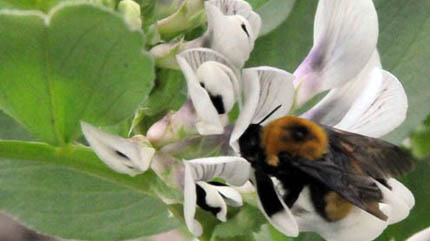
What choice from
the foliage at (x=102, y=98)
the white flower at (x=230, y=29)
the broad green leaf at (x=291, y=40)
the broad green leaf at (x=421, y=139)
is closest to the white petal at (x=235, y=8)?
the white flower at (x=230, y=29)

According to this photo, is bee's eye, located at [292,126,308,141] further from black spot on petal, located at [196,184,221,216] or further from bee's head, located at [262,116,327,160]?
black spot on petal, located at [196,184,221,216]

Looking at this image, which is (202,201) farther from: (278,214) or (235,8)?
(235,8)

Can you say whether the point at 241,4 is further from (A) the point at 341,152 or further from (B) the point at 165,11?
(A) the point at 341,152

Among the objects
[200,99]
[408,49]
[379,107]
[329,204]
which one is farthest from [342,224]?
[408,49]

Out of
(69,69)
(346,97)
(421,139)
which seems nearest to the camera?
(69,69)

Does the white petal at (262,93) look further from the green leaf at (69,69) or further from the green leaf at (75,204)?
the green leaf at (75,204)
